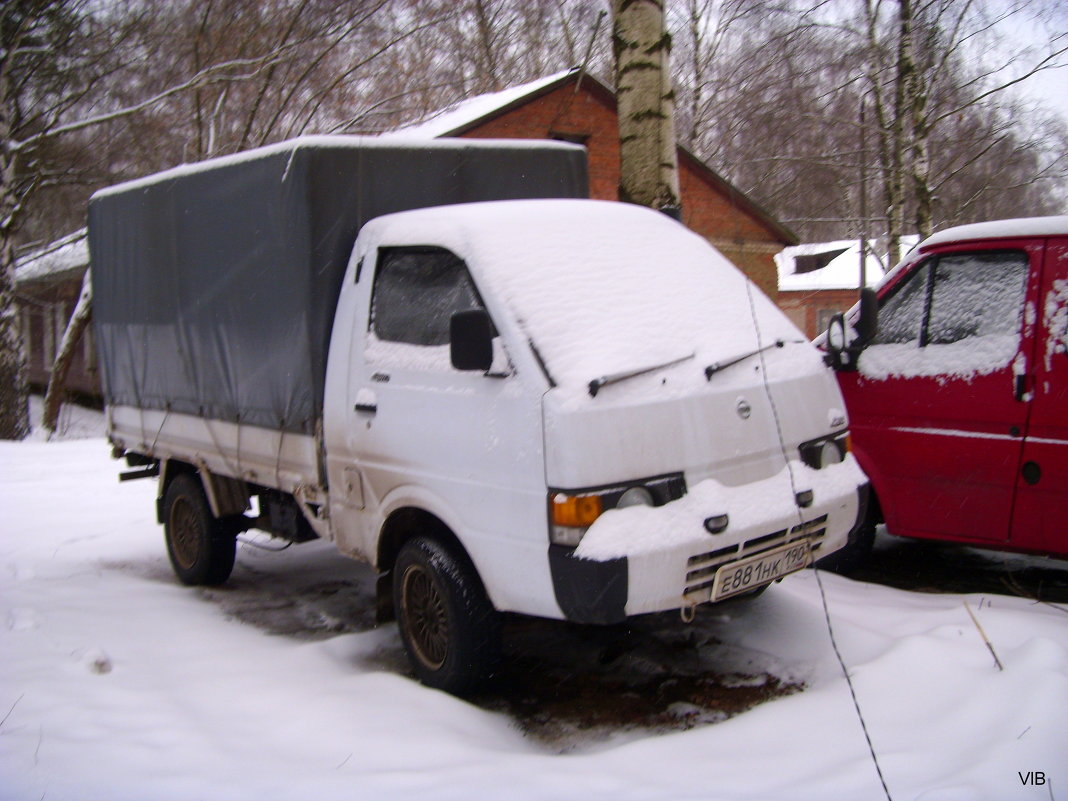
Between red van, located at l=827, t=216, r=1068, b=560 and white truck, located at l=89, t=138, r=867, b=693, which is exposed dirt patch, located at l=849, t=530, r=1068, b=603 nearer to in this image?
red van, located at l=827, t=216, r=1068, b=560

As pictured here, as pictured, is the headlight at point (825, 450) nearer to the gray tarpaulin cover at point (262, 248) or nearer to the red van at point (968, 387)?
the red van at point (968, 387)

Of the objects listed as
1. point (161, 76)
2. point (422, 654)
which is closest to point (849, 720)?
point (422, 654)

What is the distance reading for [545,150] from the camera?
5520 millimetres

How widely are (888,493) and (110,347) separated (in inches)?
219

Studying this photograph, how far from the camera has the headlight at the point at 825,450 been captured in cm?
408

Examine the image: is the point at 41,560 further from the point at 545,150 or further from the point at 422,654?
the point at 545,150

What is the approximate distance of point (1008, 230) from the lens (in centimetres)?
499

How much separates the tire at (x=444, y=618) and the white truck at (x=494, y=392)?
0.01 metres

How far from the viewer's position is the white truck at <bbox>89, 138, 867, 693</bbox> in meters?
3.44

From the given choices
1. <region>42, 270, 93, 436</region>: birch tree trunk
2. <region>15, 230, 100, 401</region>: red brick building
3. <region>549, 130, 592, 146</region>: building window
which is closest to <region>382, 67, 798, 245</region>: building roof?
<region>549, 130, 592, 146</region>: building window

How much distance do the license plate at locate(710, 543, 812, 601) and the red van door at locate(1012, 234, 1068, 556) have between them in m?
1.59

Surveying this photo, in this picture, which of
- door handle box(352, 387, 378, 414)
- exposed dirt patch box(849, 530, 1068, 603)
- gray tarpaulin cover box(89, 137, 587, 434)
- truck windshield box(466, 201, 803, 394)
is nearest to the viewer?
truck windshield box(466, 201, 803, 394)

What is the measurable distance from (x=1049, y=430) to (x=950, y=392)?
518 millimetres

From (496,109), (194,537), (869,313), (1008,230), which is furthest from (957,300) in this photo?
(496,109)
